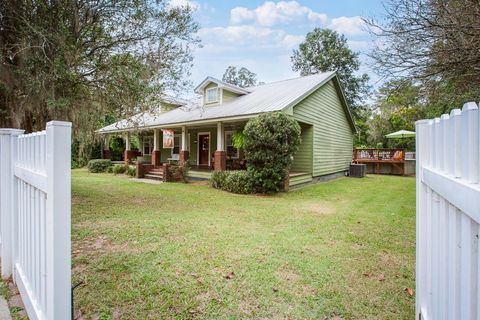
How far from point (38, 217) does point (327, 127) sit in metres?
14.0

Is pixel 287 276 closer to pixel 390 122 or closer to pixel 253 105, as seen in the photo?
pixel 253 105

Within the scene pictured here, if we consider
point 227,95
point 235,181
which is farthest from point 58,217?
point 227,95

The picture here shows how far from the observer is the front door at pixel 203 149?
16.8 metres

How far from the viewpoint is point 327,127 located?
14375 millimetres

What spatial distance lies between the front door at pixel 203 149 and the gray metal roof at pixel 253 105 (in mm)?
2094

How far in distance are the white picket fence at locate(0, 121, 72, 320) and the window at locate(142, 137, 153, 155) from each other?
59.9 ft

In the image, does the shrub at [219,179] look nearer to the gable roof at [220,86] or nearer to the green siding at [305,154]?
the green siding at [305,154]

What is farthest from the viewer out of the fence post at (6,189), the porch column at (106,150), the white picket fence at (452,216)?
the porch column at (106,150)

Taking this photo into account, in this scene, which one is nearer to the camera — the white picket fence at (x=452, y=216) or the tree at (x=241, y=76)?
the white picket fence at (x=452, y=216)

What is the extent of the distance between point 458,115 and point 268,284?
2.57 m

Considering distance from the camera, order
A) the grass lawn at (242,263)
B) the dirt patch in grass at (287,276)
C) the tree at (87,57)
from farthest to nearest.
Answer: the tree at (87,57) < the dirt patch in grass at (287,276) < the grass lawn at (242,263)

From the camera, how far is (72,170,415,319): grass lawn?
104 inches

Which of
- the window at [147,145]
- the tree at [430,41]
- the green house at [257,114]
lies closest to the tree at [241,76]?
the window at [147,145]

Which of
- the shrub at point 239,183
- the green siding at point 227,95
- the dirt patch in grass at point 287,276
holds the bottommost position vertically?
the dirt patch in grass at point 287,276
